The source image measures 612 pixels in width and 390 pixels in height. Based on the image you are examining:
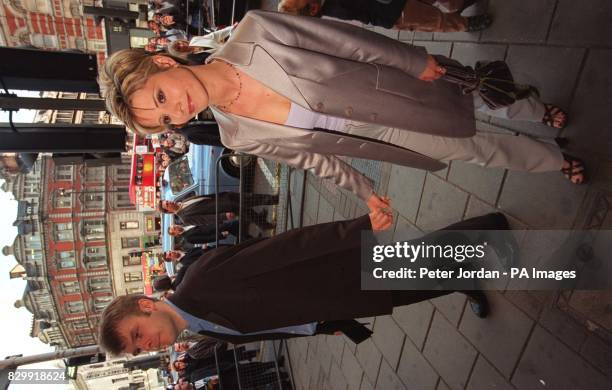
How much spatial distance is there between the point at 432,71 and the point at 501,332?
2178 mm

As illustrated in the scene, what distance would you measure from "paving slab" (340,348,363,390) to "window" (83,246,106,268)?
39460mm

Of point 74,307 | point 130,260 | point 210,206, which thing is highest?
point 210,206

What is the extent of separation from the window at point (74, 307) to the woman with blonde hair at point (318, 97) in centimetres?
4485

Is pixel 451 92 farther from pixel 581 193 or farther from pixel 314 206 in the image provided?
pixel 314 206

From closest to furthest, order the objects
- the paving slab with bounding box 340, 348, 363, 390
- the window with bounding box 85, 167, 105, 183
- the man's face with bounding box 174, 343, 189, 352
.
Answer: the paving slab with bounding box 340, 348, 363, 390 → the man's face with bounding box 174, 343, 189, 352 → the window with bounding box 85, 167, 105, 183

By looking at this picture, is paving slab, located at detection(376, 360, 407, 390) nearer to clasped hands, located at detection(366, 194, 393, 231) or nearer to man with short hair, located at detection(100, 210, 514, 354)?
man with short hair, located at detection(100, 210, 514, 354)

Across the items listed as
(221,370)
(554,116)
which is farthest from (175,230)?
(554,116)

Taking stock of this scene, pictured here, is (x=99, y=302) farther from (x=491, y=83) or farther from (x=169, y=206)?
(x=491, y=83)

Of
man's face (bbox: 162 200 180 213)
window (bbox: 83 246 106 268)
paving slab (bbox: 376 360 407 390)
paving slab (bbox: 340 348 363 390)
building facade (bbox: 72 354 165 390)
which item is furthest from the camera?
building facade (bbox: 72 354 165 390)

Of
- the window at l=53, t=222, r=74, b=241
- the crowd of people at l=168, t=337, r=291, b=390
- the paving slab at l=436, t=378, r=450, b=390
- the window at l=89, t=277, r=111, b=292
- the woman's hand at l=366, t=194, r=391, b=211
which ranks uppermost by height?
the woman's hand at l=366, t=194, r=391, b=211

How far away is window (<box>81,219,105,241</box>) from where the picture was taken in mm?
36969

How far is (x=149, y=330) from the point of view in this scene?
7.69 feet

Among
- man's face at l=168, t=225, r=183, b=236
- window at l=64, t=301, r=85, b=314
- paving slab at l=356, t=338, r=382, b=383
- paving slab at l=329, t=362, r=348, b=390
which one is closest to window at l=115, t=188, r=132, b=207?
window at l=64, t=301, r=85, b=314

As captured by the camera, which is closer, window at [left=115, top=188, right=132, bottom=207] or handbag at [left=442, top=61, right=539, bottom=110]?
handbag at [left=442, top=61, right=539, bottom=110]
